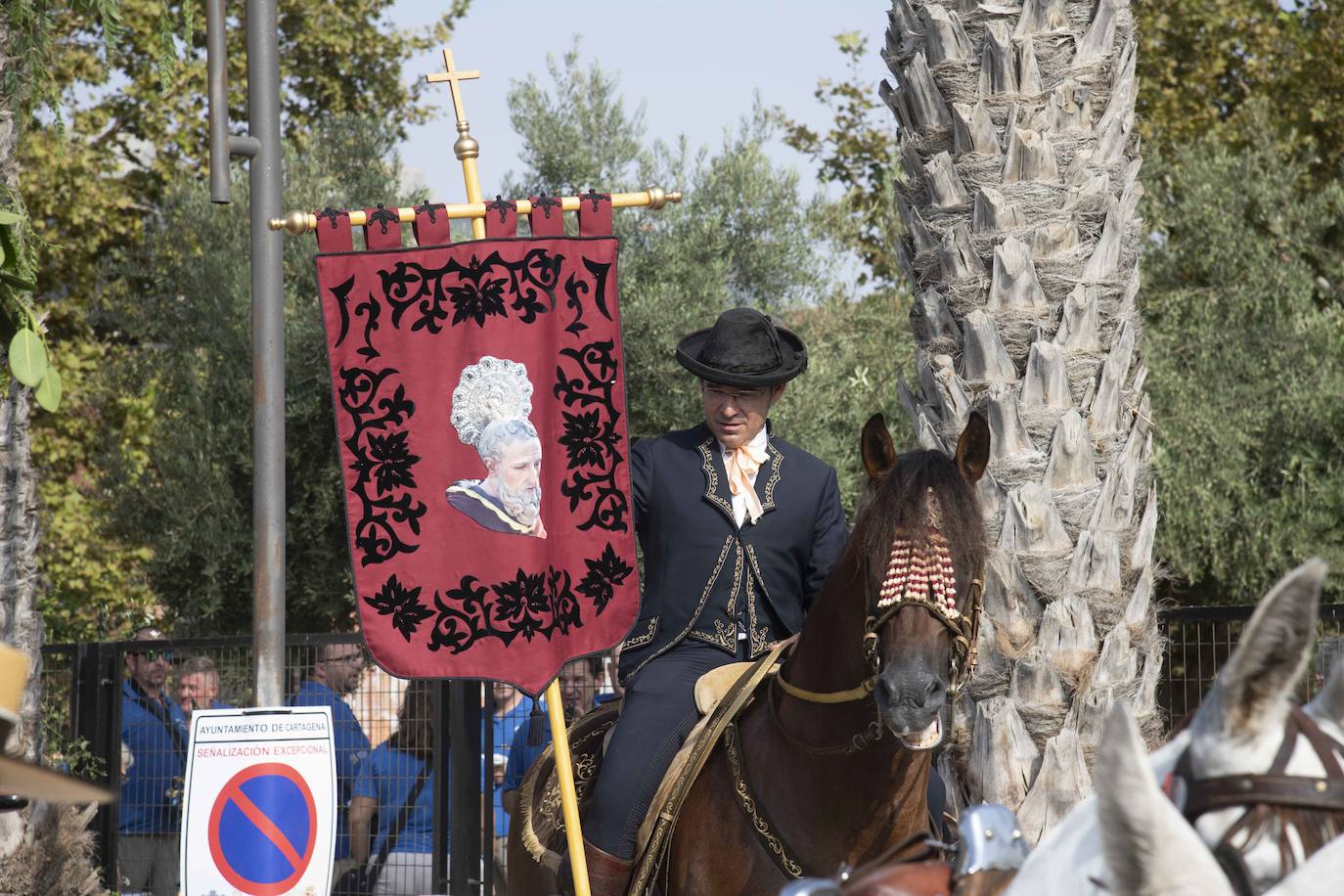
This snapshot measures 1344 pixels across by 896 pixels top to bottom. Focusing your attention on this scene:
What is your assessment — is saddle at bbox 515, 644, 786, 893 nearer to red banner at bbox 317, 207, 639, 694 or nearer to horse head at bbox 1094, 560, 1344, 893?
red banner at bbox 317, 207, 639, 694

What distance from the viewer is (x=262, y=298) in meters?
7.41

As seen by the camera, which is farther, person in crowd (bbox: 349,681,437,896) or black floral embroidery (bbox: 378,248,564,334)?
person in crowd (bbox: 349,681,437,896)

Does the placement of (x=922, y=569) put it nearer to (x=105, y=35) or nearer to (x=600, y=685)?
(x=105, y=35)

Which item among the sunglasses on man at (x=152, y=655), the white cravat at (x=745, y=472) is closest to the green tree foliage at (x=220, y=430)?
the sunglasses on man at (x=152, y=655)

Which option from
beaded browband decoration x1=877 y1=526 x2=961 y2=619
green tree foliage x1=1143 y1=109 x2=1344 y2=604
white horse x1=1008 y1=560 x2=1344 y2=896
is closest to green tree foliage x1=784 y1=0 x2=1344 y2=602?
green tree foliage x1=1143 y1=109 x2=1344 y2=604

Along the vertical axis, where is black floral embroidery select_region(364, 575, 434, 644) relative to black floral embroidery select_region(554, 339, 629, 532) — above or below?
below

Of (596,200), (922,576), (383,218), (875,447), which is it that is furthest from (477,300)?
(922,576)

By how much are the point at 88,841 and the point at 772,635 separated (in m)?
4.55

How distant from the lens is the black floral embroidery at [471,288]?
17.7 feet

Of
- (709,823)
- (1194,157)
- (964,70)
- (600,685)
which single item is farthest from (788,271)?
(709,823)

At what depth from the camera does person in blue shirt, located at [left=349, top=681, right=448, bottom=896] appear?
30.2 feet

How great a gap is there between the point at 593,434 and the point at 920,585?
1699 mm

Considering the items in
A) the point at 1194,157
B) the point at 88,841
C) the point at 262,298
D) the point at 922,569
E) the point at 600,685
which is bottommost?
the point at 88,841

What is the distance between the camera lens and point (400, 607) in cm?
530
